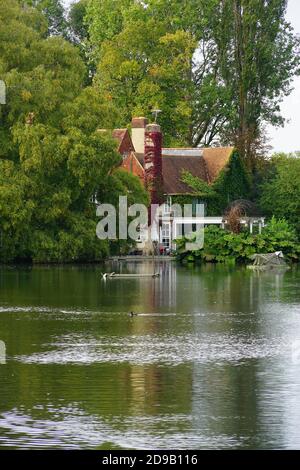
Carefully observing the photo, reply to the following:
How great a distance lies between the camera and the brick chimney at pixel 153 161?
7581 cm

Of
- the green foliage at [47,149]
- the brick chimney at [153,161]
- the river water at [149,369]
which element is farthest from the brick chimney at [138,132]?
the river water at [149,369]

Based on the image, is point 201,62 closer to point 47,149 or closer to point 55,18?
point 55,18

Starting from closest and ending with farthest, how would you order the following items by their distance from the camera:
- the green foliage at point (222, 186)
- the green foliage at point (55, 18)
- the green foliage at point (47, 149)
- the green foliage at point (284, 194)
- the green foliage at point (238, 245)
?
1. the green foliage at point (47, 149)
2. the green foliage at point (238, 245)
3. the green foliage at point (284, 194)
4. the green foliage at point (222, 186)
5. the green foliage at point (55, 18)

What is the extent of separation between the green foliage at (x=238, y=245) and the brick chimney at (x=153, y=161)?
19.5 ft

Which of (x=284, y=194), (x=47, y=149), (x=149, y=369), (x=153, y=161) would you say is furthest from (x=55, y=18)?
(x=149, y=369)

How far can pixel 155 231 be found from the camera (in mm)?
77625

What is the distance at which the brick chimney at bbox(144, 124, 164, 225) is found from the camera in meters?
75.8

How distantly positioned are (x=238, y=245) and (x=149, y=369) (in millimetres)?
45982

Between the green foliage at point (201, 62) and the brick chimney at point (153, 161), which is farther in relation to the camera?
the green foliage at point (201, 62)

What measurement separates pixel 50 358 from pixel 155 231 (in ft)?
170

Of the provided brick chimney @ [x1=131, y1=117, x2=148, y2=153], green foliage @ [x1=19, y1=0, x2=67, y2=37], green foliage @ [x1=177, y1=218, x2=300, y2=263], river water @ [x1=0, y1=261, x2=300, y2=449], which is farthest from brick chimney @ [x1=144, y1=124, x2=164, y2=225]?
river water @ [x1=0, y1=261, x2=300, y2=449]

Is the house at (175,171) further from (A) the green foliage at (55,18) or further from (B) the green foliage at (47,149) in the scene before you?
(A) the green foliage at (55,18)
